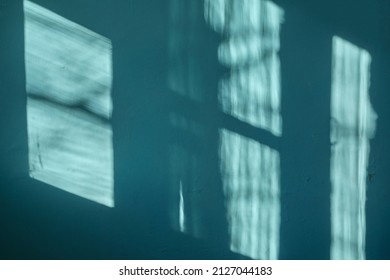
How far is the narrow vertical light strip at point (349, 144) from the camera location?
196 cm

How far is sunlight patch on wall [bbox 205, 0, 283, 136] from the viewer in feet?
6.23

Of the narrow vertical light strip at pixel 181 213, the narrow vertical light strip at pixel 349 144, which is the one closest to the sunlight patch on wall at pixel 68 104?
the narrow vertical light strip at pixel 181 213

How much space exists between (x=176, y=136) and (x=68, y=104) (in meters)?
0.44

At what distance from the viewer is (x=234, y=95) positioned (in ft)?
6.31

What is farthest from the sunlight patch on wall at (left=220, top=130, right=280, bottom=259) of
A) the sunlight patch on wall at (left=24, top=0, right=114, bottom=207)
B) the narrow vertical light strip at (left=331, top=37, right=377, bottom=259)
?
the sunlight patch on wall at (left=24, top=0, right=114, bottom=207)

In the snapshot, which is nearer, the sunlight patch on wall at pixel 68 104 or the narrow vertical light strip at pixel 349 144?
the sunlight patch on wall at pixel 68 104

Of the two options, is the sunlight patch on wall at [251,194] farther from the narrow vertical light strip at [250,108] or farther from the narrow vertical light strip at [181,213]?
the narrow vertical light strip at [181,213]

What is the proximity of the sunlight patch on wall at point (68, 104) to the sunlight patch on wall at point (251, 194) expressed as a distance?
48cm

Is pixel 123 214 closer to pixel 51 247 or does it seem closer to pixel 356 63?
pixel 51 247

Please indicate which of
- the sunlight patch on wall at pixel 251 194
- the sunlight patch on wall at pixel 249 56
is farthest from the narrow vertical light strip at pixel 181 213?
the sunlight patch on wall at pixel 249 56

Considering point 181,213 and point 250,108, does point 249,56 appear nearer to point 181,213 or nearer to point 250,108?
point 250,108

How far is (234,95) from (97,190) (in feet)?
2.21

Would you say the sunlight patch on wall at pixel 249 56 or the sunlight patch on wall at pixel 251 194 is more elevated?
the sunlight patch on wall at pixel 249 56

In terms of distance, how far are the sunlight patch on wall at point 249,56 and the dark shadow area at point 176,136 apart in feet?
0.09
